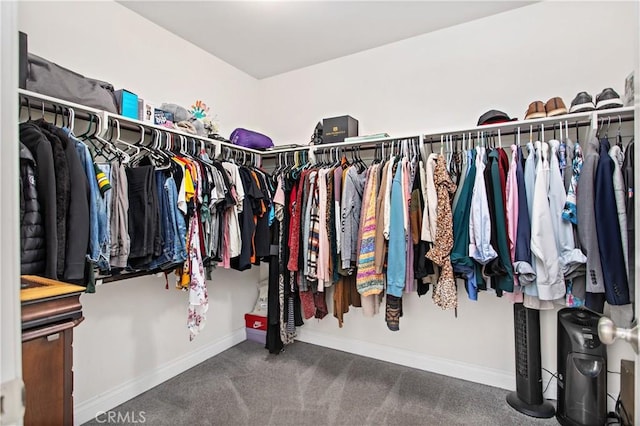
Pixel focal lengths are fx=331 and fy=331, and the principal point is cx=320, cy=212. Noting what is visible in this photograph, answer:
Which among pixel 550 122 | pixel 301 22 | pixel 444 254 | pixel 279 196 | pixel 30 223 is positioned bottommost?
pixel 444 254

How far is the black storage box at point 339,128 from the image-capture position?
2.55m

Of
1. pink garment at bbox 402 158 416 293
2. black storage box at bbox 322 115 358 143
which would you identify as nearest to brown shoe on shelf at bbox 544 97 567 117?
pink garment at bbox 402 158 416 293

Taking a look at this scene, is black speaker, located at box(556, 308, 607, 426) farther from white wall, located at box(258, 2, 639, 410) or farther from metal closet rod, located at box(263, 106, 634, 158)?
metal closet rod, located at box(263, 106, 634, 158)

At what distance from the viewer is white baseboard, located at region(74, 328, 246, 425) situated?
1.94m

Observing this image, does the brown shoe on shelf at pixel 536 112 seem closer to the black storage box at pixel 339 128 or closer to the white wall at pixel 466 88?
the white wall at pixel 466 88


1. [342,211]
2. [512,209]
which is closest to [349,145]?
[342,211]

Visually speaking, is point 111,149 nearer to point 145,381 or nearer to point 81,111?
point 81,111

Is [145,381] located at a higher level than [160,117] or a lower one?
lower

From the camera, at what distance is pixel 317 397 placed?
216cm

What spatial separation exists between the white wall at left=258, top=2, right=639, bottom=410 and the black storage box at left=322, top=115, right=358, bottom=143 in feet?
0.86

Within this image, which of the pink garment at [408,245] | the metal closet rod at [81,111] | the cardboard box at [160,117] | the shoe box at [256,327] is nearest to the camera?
the metal closet rod at [81,111]

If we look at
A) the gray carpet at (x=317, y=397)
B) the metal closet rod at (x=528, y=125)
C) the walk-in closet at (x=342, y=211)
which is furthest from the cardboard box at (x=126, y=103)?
the gray carpet at (x=317, y=397)

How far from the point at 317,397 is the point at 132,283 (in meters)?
1.43

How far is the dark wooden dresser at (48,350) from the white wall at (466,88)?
2157 mm
